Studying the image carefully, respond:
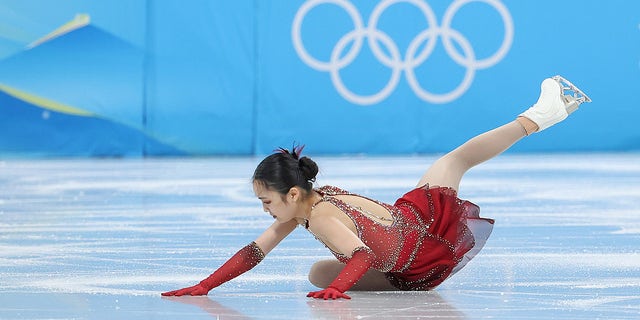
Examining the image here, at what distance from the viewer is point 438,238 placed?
3.77m

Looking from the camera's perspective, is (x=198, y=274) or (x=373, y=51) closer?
(x=198, y=274)

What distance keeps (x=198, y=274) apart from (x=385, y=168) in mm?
5946

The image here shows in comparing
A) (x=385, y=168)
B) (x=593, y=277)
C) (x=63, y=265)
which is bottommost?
(x=385, y=168)

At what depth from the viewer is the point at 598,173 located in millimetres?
8938

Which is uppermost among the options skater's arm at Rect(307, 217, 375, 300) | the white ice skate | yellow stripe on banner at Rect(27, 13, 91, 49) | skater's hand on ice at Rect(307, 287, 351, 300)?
the white ice skate

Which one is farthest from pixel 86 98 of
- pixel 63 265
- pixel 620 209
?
pixel 63 265

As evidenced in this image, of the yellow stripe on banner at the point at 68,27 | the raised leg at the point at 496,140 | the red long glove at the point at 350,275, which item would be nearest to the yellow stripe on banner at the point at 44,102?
the yellow stripe on banner at the point at 68,27

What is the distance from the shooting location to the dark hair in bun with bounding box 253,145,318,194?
338cm

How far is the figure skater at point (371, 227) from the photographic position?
11.2 feet

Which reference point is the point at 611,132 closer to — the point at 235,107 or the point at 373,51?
the point at 373,51

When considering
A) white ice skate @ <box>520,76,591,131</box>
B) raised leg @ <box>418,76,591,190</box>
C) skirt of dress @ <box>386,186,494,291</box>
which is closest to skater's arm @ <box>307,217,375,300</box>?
skirt of dress @ <box>386,186,494,291</box>

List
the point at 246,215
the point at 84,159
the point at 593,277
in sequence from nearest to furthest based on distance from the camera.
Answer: the point at 593,277, the point at 246,215, the point at 84,159

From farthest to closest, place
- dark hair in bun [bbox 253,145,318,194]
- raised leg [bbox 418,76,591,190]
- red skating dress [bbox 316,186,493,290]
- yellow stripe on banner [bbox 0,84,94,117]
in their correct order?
yellow stripe on banner [bbox 0,84,94,117] → raised leg [bbox 418,76,591,190] → red skating dress [bbox 316,186,493,290] → dark hair in bun [bbox 253,145,318,194]

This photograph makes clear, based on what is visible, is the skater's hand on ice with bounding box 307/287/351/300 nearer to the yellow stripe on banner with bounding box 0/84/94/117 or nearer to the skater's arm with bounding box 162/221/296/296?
the skater's arm with bounding box 162/221/296/296
